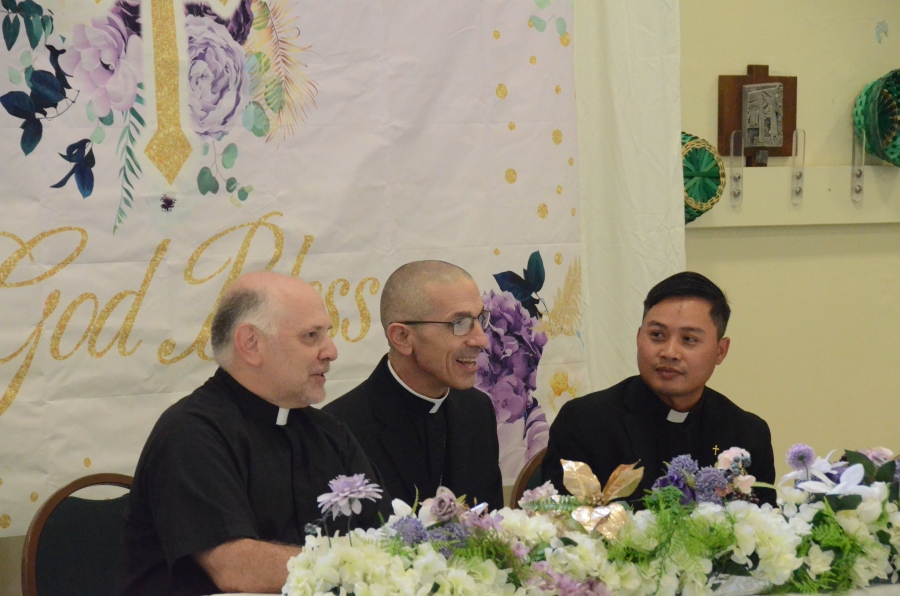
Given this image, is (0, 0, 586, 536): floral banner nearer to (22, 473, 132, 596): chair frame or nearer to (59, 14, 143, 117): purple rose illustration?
(59, 14, 143, 117): purple rose illustration

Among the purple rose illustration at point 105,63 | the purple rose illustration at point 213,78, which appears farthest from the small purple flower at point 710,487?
the purple rose illustration at point 105,63

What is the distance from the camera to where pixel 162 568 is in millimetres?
2025

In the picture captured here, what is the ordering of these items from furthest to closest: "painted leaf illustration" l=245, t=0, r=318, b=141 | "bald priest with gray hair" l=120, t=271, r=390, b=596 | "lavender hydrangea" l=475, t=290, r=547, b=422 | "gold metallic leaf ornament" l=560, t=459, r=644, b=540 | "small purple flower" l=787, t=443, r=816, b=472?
"lavender hydrangea" l=475, t=290, r=547, b=422 → "painted leaf illustration" l=245, t=0, r=318, b=141 → "bald priest with gray hair" l=120, t=271, r=390, b=596 → "small purple flower" l=787, t=443, r=816, b=472 → "gold metallic leaf ornament" l=560, t=459, r=644, b=540

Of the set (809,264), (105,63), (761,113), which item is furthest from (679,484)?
(809,264)

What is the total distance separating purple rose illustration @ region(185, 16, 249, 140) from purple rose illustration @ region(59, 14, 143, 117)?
16cm

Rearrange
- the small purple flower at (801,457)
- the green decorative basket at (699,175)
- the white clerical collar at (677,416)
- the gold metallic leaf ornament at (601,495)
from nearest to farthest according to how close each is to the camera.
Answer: the gold metallic leaf ornament at (601,495)
the small purple flower at (801,457)
the white clerical collar at (677,416)
the green decorative basket at (699,175)

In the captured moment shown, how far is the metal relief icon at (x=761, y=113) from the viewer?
3785 millimetres

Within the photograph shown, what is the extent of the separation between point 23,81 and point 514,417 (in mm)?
1796

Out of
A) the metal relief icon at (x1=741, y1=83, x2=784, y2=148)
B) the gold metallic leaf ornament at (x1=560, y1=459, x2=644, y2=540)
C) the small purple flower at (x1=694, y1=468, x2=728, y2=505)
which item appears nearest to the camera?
the gold metallic leaf ornament at (x1=560, y1=459, x2=644, y2=540)

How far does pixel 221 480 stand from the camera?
77.5 inches

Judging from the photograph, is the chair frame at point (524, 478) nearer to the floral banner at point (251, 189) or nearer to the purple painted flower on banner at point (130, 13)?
the floral banner at point (251, 189)

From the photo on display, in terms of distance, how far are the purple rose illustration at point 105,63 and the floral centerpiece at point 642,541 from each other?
1.69m

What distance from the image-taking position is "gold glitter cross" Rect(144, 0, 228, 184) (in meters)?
2.80

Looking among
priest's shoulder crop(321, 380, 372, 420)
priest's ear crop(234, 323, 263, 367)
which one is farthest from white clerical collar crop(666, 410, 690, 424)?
priest's ear crop(234, 323, 263, 367)
